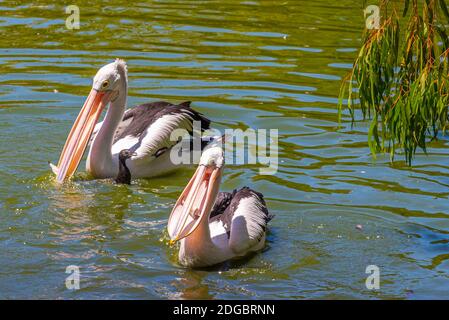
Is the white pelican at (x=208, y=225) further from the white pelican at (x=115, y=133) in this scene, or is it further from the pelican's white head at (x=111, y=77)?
the pelican's white head at (x=111, y=77)

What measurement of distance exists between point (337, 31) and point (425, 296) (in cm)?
713

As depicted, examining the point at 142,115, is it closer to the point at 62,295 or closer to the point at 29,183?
the point at 29,183

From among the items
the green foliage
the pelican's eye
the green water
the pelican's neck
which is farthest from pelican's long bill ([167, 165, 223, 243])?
the pelican's eye

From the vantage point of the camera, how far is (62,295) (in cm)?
623

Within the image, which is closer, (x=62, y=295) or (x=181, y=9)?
(x=62, y=295)

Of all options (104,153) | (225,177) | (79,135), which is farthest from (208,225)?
(79,135)

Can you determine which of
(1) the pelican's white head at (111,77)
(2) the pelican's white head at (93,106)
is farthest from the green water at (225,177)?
(1) the pelican's white head at (111,77)

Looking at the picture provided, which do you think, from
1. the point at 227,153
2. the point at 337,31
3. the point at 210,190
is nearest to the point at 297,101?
the point at 227,153

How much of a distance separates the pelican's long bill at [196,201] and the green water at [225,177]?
30 cm

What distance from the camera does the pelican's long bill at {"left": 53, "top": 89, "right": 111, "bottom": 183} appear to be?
8.18 meters

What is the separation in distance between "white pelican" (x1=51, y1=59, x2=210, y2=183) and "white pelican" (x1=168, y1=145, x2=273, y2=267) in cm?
167

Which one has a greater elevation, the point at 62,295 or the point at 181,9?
the point at 181,9

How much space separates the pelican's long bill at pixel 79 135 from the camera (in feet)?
26.8

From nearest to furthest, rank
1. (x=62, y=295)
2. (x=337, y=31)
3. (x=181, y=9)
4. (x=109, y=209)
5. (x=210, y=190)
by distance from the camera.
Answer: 1. (x=62, y=295)
2. (x=210, y=190)
3. (x=109, y=209)
4. (x=337, y=31)
5. (x=181, y=9)
